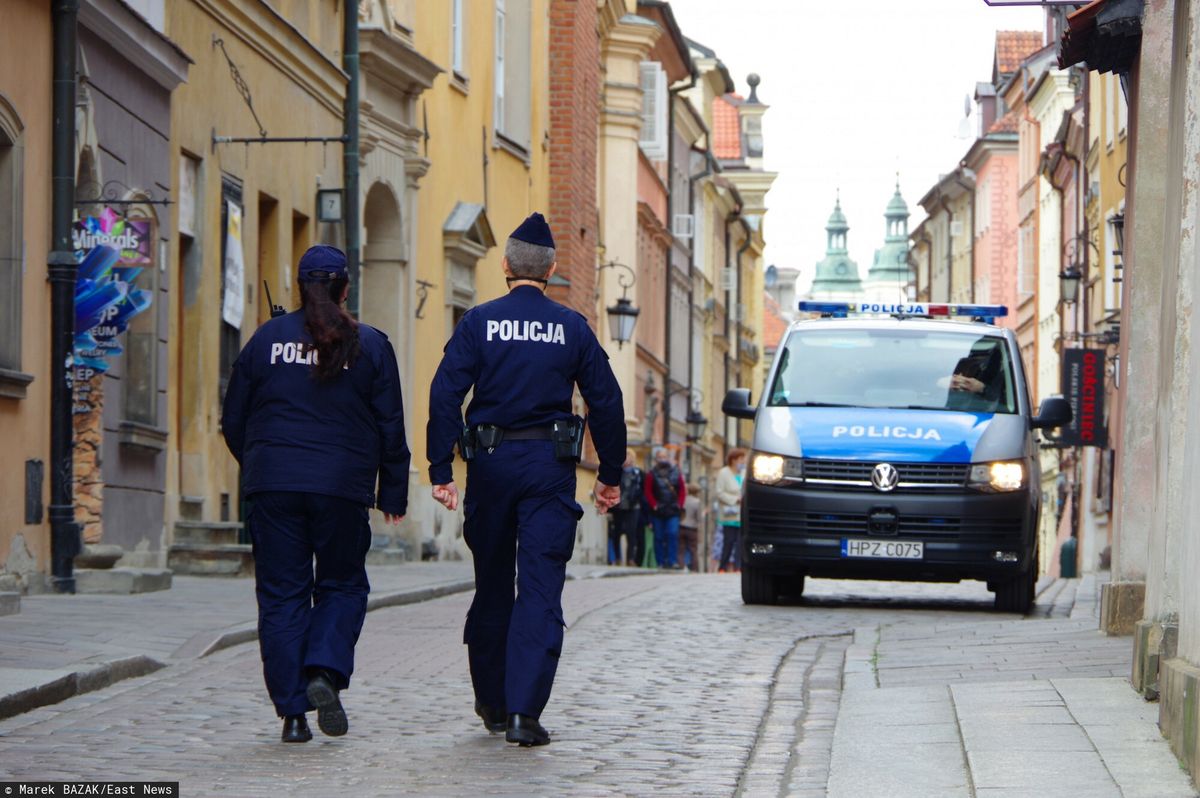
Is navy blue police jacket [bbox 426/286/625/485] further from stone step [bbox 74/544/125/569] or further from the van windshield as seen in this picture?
the van windshield

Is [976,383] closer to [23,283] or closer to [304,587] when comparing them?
[23,283]

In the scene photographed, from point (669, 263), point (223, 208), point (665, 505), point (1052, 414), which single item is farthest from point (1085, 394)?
point (1052, 414)

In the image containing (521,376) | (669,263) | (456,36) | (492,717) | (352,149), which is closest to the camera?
(521,376)

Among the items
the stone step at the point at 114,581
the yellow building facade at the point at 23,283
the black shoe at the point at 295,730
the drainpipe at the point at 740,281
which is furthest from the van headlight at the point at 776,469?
the drainpipe at the point at 740,281

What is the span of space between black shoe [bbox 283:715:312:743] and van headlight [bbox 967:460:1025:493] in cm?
862

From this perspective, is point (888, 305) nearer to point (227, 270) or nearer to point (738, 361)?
point (227, 270)

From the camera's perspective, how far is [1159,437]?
11117 mm

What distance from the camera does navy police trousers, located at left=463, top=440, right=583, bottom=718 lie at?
8922 mm

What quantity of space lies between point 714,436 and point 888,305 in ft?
190

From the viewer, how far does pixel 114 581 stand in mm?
16438

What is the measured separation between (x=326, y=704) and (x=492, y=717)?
67 cm

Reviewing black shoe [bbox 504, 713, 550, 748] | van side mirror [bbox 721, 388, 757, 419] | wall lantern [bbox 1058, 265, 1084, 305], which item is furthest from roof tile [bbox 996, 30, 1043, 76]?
black shoe [bbox 504, 713, 550, 748]

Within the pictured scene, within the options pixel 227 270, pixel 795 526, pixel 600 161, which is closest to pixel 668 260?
pixel 600 161

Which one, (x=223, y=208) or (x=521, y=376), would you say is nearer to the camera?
(x=521, y=376)
